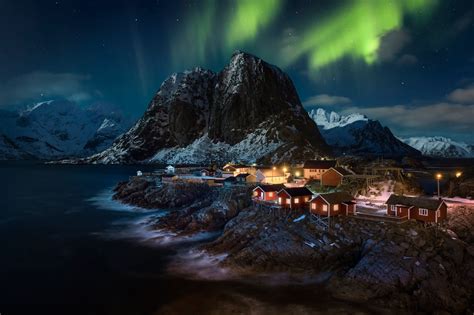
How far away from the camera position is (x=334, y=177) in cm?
6247

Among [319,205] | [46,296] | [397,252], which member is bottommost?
[46,296]

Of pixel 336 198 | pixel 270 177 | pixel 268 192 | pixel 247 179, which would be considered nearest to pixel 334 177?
pixel 268 192

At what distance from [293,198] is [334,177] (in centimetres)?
1989

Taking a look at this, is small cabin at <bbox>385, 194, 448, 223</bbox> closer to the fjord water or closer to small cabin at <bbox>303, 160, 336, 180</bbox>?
the fjord water

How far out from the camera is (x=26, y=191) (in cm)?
11156

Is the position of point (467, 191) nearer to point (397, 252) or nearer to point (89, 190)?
point (397, 252)

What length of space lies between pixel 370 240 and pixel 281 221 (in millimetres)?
11871

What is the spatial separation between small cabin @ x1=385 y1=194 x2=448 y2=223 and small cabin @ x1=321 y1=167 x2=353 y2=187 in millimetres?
21385

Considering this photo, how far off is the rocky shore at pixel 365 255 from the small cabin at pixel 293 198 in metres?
2.60

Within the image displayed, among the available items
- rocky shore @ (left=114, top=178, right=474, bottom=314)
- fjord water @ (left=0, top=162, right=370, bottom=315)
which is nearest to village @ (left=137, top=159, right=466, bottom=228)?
rocky shore @ (left=114, top=178, right=474, bottom=314)

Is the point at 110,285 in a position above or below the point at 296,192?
below

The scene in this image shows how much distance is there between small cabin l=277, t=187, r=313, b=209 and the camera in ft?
152

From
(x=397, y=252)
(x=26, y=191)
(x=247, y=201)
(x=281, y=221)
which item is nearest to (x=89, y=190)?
(x=26, y=191)

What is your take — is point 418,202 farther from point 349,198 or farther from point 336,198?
point 336,198
